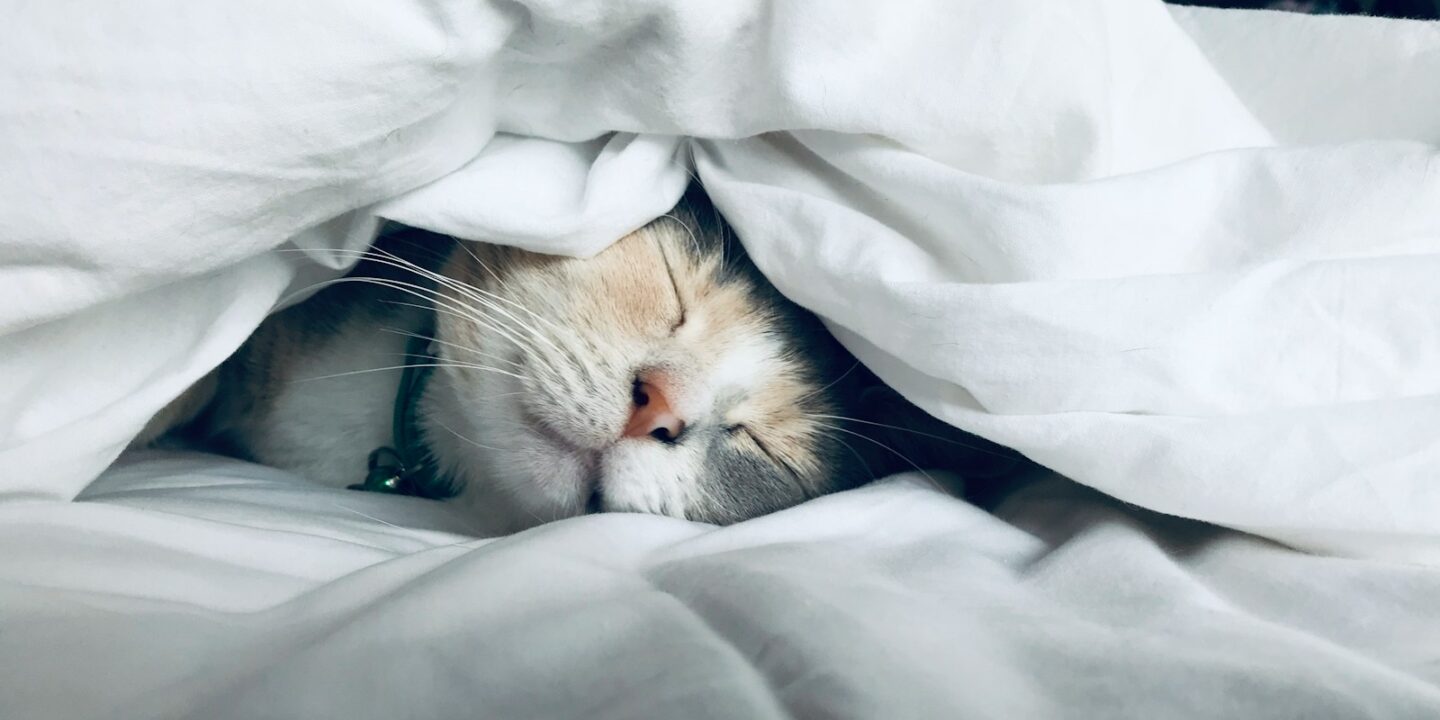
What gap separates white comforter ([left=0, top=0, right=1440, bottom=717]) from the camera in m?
0.47

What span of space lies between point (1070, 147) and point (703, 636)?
0.49m

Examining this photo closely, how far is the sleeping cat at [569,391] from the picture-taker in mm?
834

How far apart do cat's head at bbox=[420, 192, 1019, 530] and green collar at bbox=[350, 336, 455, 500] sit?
0.11 m

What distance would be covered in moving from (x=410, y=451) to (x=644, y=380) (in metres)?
0.41

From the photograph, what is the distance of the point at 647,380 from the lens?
82cm

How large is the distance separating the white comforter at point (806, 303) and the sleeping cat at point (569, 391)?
0.30ft

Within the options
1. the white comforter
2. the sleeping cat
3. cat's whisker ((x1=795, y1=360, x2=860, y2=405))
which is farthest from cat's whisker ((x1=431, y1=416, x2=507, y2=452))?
cat's whisker ((x1=795, y1=360, x2=860, y2=405))

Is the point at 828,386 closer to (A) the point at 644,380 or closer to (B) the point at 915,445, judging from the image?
(B) the point at 915,445

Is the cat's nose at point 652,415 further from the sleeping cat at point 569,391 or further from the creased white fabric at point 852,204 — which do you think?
the creased white fabric at point 852,204

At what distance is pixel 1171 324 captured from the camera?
0.64 m

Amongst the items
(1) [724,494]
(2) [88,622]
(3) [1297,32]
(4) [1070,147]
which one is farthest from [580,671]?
(3) [1297,32]

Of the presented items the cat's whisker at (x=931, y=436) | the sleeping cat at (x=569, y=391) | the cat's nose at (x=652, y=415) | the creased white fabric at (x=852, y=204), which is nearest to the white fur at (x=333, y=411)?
the sleeping cat at (x=569, y=391)

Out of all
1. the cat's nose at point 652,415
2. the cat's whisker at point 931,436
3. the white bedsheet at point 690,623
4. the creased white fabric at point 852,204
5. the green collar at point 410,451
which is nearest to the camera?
the white bedsheet at point 690,623

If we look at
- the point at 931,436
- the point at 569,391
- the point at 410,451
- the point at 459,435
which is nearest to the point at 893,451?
the point at 931,436
